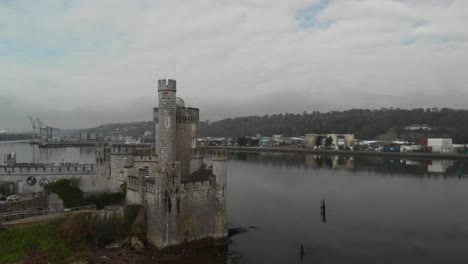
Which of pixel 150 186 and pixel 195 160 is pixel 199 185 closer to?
pixel 150 186

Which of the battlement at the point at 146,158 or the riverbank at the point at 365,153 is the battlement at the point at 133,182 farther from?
the riverbank at the point at 365,153

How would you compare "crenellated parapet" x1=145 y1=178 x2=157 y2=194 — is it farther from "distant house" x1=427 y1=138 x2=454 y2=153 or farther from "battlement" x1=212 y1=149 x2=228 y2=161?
"distant house" x1=427 y1=138 x2=454 y2=153

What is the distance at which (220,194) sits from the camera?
22328mm

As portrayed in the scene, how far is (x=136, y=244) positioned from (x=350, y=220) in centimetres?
1743

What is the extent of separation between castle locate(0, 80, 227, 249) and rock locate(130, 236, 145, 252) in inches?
25.8

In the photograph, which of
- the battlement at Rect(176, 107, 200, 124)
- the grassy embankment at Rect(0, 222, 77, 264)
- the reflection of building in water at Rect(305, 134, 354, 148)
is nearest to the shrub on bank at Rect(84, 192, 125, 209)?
the grassy embankment at Rect(0, 222, 77, 264)

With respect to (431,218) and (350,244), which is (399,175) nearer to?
(431,218)

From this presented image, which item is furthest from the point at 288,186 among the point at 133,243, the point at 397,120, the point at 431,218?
the point at 397,120

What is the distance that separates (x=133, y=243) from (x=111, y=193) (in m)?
5.34

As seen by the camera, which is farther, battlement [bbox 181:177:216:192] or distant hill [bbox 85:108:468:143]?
distant hill [bbox 85:108:468:143]

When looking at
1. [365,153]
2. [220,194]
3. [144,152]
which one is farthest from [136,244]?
[365,153]

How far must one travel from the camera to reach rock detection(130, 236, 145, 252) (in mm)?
19734

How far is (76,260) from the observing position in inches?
690

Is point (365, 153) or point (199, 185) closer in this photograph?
point (199, 185)
